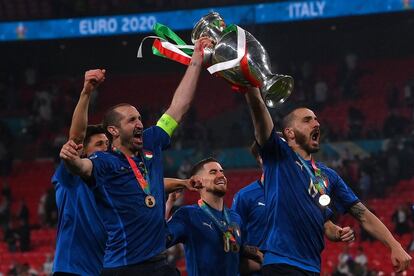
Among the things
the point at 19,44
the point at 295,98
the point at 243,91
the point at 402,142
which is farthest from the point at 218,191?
the point at 19,44

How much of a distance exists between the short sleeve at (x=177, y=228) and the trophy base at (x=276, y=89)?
145cm

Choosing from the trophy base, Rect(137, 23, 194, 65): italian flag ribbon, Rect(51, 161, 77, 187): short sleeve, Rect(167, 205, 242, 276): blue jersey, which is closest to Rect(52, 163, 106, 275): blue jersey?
Rect(51, 161, 77, 187): short sleeve

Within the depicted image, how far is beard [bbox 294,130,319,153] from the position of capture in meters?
5.64

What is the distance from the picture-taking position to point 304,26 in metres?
22.5

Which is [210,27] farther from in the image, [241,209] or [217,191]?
[241,209]

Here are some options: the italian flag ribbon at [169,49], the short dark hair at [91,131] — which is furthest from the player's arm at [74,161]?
the short dark hair at [91,131]

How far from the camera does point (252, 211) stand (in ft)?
21.4

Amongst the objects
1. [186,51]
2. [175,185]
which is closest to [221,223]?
[175,185]

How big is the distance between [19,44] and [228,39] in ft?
65.8

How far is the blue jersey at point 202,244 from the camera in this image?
20.1 feet

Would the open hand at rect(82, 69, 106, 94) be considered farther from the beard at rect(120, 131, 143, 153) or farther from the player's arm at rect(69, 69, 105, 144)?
the beard at rect(120, 131, 143, 153)

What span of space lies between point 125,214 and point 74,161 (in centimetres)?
46

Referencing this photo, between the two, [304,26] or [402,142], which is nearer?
[402,142]

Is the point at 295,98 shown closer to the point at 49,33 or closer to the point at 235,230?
the point at 49,33
